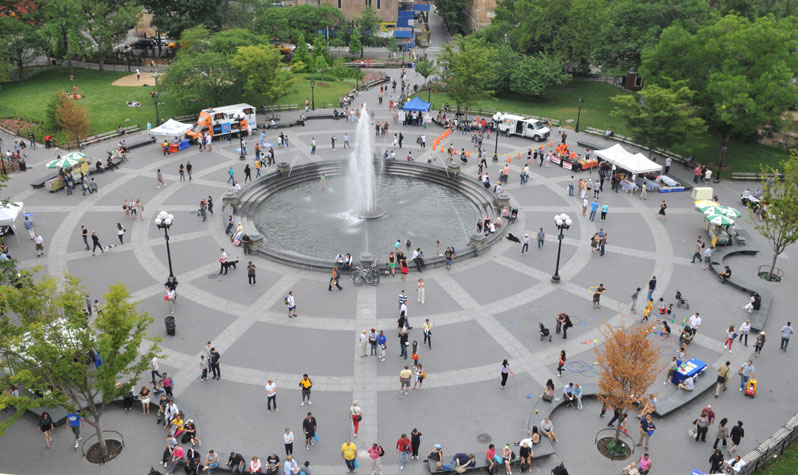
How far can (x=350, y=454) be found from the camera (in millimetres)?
17281

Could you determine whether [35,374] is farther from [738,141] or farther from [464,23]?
[464,23]

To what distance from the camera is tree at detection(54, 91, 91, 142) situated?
43.5 meters

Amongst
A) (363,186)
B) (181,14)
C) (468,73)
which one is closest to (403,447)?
(363,186)

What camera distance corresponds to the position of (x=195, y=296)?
1060 inches

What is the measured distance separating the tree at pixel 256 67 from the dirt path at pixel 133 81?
14.7 meters

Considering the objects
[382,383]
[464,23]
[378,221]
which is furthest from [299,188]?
[464,23]

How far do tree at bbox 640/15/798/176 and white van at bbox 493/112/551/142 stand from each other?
9986 mm

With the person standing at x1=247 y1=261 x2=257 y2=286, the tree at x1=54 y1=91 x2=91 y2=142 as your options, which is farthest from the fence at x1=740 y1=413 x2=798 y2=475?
the tree at x1=54 y1=91 x2=91 y2=142

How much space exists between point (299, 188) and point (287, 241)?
8834 millimetres

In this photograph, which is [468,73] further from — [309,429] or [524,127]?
[309,429]

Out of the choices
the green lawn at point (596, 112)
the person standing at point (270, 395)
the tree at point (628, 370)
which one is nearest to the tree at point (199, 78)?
the green lawn at point (596, 112)

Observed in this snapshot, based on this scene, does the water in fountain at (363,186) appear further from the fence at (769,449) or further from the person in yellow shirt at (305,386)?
the fence at (769,449)

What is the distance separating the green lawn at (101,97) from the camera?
2058 inches

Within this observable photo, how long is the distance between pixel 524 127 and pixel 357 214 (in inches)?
813
